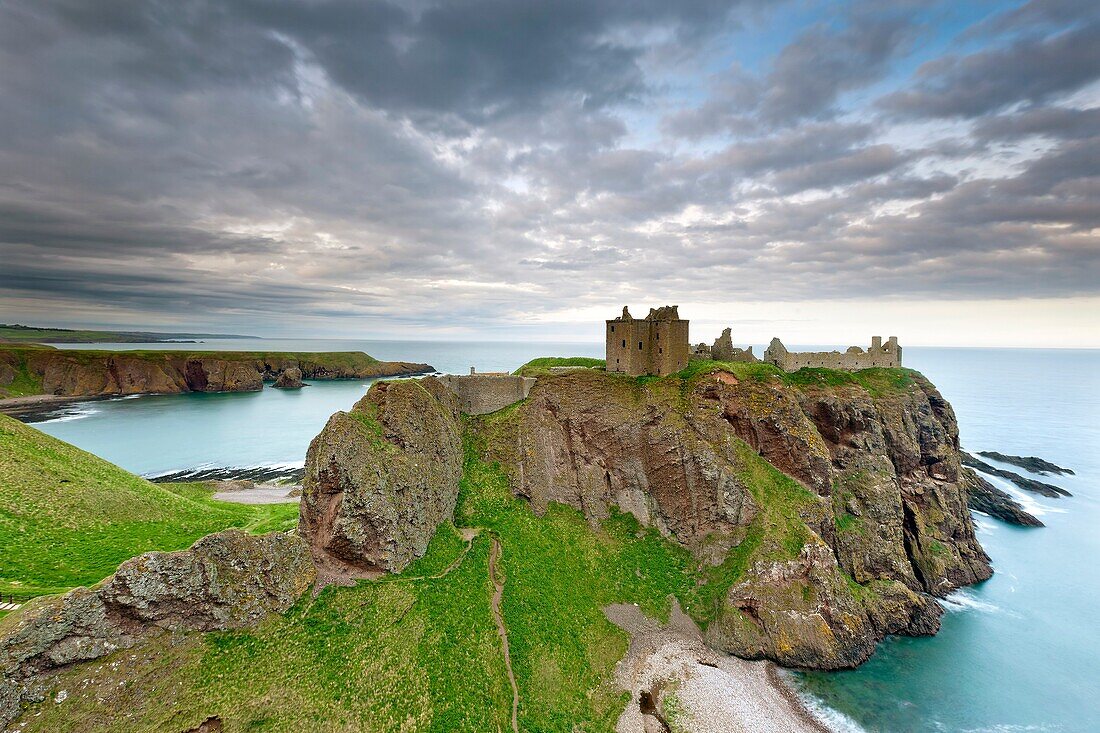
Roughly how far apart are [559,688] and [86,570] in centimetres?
2857

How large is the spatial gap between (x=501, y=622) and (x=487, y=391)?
71.9 ft

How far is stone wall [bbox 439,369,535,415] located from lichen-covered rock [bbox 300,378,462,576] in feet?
28.2

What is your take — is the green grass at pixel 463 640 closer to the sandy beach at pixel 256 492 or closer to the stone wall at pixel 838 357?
the stone wall at pixel 838 357

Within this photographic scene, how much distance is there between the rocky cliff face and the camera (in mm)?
33344

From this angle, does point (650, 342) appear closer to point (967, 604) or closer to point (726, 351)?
point (726, 351)

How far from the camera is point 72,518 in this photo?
2892cm

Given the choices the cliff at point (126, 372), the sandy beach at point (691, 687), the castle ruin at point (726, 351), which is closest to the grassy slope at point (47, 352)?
the cliff at point (126, 372)

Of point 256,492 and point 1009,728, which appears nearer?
point 1009,728

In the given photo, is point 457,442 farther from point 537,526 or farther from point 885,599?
point 885,599

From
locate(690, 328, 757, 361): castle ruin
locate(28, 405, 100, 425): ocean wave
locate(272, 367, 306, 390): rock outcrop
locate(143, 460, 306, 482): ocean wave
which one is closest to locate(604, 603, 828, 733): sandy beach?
locate(690, 328, 757, 361): castle ruin

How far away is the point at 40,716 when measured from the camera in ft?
Result: 50.0

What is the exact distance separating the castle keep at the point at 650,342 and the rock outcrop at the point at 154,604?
32.7 metres

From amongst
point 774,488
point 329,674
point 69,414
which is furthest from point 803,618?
point 69,414

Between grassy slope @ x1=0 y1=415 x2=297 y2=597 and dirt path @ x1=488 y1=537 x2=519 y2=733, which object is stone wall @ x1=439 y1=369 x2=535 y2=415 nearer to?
dirt path @ x1=488 y1=537 x2=519 y2=733
